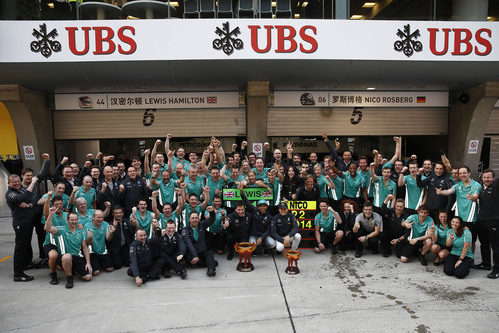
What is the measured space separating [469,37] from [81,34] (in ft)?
34.1

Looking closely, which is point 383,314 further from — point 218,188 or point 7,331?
point 7,331

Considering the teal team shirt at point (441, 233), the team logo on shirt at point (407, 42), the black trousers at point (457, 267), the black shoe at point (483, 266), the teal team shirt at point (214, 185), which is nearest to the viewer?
the black trousers at point (457, 267)

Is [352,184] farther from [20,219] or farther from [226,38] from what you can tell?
[20,219]

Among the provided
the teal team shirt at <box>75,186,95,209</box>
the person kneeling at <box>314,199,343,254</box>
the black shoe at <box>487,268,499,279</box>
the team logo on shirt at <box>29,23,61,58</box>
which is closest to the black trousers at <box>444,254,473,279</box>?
the black shoe at <box>487,268,499,279</box>

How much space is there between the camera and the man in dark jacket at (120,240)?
6.59 m

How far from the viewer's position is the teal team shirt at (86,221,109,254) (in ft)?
20.8

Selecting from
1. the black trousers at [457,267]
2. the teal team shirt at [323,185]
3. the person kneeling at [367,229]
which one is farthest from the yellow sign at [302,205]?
the black trousers at [457,267]

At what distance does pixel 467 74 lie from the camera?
36.9 ft

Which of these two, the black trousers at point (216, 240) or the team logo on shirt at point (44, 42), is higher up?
the team logo on shirt at point (44, 42)

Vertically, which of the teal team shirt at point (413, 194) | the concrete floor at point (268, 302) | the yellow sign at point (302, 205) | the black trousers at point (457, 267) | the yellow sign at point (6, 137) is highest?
the yellow sign at point (6, 137)

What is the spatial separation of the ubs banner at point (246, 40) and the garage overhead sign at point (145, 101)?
3.93 metres

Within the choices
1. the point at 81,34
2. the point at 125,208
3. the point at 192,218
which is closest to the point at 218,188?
the point at 192,218

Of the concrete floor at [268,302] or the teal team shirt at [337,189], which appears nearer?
the concrete floor at [268,302]

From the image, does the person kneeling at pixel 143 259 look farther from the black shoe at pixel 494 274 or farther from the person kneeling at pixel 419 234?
the black shoe at pixel 494 274
